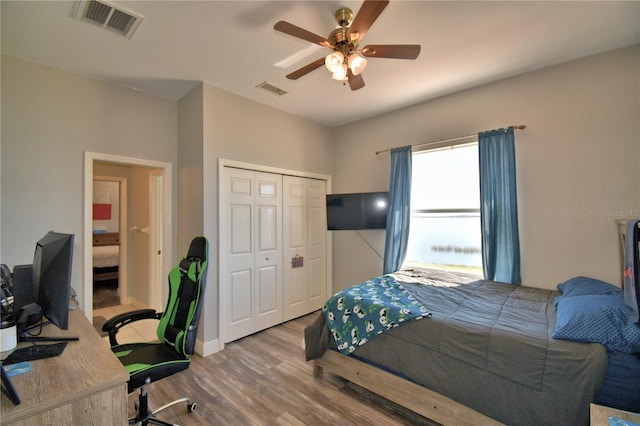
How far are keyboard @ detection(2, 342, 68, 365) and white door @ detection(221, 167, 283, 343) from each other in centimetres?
172

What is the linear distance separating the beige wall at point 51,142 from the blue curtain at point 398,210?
3.04m

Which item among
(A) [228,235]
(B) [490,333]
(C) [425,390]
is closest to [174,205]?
(A) [228,235]

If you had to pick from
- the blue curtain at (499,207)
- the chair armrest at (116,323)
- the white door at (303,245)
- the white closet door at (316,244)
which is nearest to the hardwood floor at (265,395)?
the chair armrest at (116,323)

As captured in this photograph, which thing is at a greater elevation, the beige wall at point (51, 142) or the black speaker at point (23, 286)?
the beige wall at point (51, 142)

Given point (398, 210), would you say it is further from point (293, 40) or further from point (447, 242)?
point (293, 40)

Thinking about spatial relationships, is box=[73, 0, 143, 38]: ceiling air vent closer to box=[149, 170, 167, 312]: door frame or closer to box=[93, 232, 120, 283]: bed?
box=[149, 170, 167, 312]: door frame

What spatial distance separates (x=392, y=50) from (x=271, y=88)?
1651 mm

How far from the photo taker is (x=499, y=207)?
9.18ft

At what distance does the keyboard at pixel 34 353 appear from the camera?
1.18m

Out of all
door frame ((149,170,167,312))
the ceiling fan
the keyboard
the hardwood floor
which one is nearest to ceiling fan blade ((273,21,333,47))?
the ceiling fan

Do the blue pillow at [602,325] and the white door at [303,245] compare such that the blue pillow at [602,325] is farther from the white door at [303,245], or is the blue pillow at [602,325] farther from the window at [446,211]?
the white door at [303,245]

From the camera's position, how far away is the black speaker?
5.22ft

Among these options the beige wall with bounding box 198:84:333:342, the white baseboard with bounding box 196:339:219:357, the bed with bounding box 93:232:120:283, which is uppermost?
the beige wall with bounding box 198:84:333:342

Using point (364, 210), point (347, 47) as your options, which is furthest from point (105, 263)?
point (347, 47)
